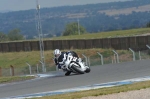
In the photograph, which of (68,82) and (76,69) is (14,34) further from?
(68,82)

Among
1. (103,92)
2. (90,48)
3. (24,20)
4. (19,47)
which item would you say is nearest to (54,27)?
(24,20)

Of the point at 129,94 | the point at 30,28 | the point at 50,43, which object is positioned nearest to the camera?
the point at 129,94

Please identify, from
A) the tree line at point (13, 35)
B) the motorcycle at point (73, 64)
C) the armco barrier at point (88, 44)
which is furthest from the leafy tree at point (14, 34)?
the motorcycle at point (73, 64)

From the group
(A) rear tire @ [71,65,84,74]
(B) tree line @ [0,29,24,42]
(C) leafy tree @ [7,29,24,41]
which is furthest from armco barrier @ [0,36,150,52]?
(C) leafy tree @ [7,29,24,41]

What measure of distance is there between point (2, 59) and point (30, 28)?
306ft

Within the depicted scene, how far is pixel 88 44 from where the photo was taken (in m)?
67.1

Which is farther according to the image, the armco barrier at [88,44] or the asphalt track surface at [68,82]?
the armco barrier at [88,44]

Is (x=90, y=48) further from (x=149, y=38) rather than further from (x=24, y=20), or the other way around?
(x=24, y=20)

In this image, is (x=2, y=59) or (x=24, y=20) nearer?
(x=2, y=59)

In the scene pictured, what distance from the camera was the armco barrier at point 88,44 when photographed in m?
59.3

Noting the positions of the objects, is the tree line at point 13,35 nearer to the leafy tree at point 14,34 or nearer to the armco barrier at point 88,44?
the leafy tree at point 14,34

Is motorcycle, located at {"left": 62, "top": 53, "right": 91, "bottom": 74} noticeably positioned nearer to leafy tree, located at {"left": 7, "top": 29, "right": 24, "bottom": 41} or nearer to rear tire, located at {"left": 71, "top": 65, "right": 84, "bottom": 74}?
rear tire, located at {"left": 71, "top": 65, "right": 84, "bottom": 74}

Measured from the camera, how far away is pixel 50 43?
7294 cm

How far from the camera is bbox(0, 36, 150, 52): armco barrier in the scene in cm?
5928
